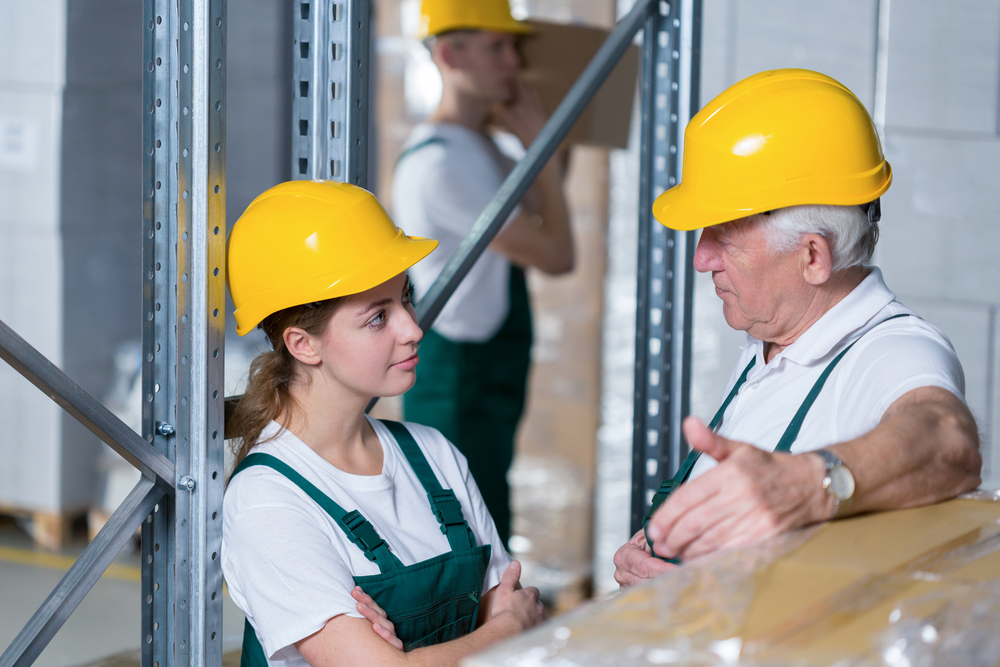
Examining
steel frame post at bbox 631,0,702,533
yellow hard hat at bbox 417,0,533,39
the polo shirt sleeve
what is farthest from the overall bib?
the polo shirt sleeve

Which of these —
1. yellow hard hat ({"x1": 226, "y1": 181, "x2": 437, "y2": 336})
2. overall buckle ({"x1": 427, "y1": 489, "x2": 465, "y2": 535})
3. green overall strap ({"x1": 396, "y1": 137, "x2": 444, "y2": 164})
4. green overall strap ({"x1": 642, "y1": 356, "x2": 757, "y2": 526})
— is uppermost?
green overall strap ({"x1": 396, "y1": 137, "x2": 444, "y2": 164})

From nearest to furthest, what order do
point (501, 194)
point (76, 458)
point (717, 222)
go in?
point (717, 222), point (501, 194), point (76, 458)

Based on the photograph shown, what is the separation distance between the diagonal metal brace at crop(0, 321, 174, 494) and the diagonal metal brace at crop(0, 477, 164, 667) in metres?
0.05

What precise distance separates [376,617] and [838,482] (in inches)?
29.9

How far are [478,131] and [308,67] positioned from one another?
1.60m

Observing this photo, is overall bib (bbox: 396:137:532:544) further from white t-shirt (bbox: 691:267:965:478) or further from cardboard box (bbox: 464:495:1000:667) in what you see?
cardboard box (bbox: 464:495:1000:667)

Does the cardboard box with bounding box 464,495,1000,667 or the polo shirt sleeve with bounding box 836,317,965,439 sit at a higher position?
the polo shirt sleeve with bounding box 836,317,965,439

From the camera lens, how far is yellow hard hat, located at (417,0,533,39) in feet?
11.6

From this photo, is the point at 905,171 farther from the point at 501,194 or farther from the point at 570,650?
the point at 570,650

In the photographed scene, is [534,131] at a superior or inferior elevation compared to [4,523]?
superior

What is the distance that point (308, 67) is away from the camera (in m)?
2.23

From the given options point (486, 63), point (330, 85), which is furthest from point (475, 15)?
point (330, 85)

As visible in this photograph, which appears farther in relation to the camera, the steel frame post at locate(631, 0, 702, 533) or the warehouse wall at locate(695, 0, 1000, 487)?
the warehouse wall at locate(695, 0, 1000, 487)

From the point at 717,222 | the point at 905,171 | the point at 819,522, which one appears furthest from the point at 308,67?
the point at 905,171
